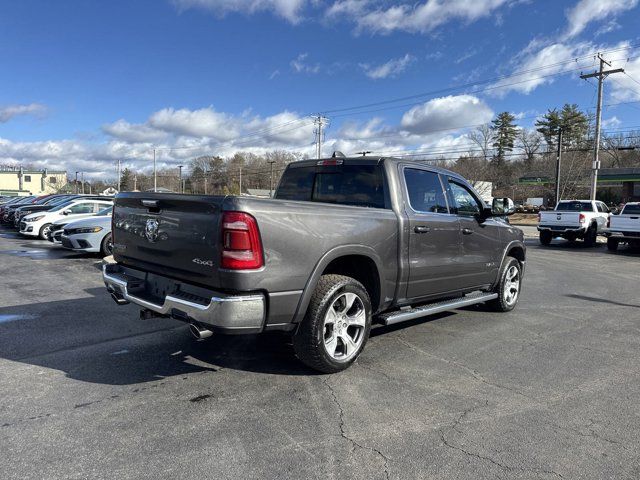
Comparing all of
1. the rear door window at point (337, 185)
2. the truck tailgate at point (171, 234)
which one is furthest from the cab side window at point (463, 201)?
the truck tailgate at point (171, 234)

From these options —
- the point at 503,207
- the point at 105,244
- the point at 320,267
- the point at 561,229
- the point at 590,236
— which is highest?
the point at 503,207

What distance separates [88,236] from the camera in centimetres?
1223

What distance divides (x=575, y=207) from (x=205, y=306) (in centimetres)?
2112

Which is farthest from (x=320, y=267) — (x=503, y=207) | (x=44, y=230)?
(x=44, y=230)

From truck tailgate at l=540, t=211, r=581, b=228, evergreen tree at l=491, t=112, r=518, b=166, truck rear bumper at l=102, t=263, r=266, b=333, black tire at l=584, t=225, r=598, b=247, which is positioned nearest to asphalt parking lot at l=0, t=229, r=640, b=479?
truck rear bumper at l=102, t=263, r=266, b=333

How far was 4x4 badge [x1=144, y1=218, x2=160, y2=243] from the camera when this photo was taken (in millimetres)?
4062

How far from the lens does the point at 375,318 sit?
4.70 metres

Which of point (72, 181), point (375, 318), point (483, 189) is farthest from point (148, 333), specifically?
point (72, 181)

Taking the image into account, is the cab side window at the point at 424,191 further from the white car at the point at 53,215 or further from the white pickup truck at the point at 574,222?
the white pickup truck at the point at 574,222

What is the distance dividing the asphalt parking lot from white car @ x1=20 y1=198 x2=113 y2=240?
10941 millimetres

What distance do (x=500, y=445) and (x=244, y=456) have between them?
1.65 meters

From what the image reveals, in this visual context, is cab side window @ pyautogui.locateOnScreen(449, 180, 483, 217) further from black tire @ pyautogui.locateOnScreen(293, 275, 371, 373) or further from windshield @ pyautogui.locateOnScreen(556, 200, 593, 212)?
windshield @ pyautogui.locateOnScreen(556, 200, 593, 212)

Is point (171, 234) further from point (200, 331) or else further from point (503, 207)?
point (503, 207)

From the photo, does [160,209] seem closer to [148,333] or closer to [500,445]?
[148,333]
